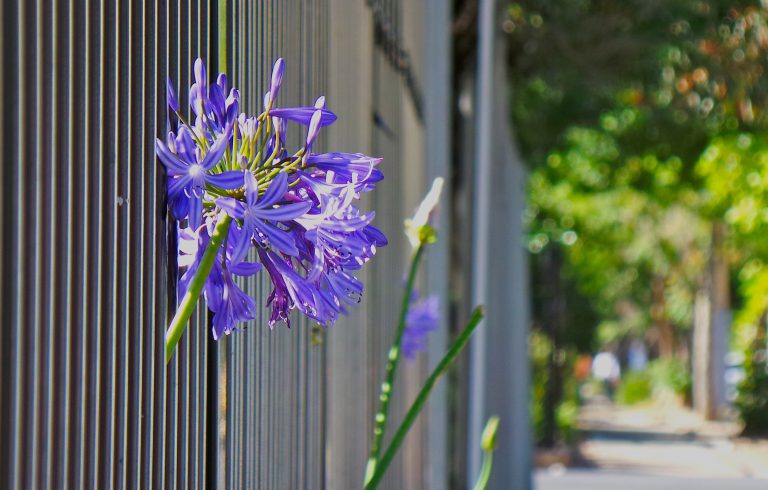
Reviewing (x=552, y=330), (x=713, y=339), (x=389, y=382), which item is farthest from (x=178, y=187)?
(x=713, y=339)

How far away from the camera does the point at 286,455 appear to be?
2.18m

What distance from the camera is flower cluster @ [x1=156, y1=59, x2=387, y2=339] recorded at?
4.12 feet

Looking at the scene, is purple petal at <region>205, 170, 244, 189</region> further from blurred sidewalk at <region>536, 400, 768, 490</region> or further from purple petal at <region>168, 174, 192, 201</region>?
blurred sidewalk at <region>536, 400, 768, 490</region>

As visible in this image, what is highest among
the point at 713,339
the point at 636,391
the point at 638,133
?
the point at 638,133

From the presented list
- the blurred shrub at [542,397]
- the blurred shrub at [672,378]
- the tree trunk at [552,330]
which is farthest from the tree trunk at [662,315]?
the tree trunk at [552,330]

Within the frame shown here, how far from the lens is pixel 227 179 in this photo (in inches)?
48.5

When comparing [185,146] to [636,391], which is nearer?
[185,146]

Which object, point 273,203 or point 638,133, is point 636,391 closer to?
point 638,133

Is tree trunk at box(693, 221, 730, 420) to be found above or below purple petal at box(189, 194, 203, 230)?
below

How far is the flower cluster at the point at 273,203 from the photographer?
4.12 ft

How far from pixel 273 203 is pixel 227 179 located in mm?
49

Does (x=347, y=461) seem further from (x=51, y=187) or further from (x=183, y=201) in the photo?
(x=51, y=187)

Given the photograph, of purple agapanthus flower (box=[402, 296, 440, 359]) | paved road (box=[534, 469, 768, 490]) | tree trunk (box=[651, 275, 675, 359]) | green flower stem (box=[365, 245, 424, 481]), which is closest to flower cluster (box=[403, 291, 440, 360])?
purple agapanthus flower (box=[402, 296, 440, 359])

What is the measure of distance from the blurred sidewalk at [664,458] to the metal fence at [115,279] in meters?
10.0
